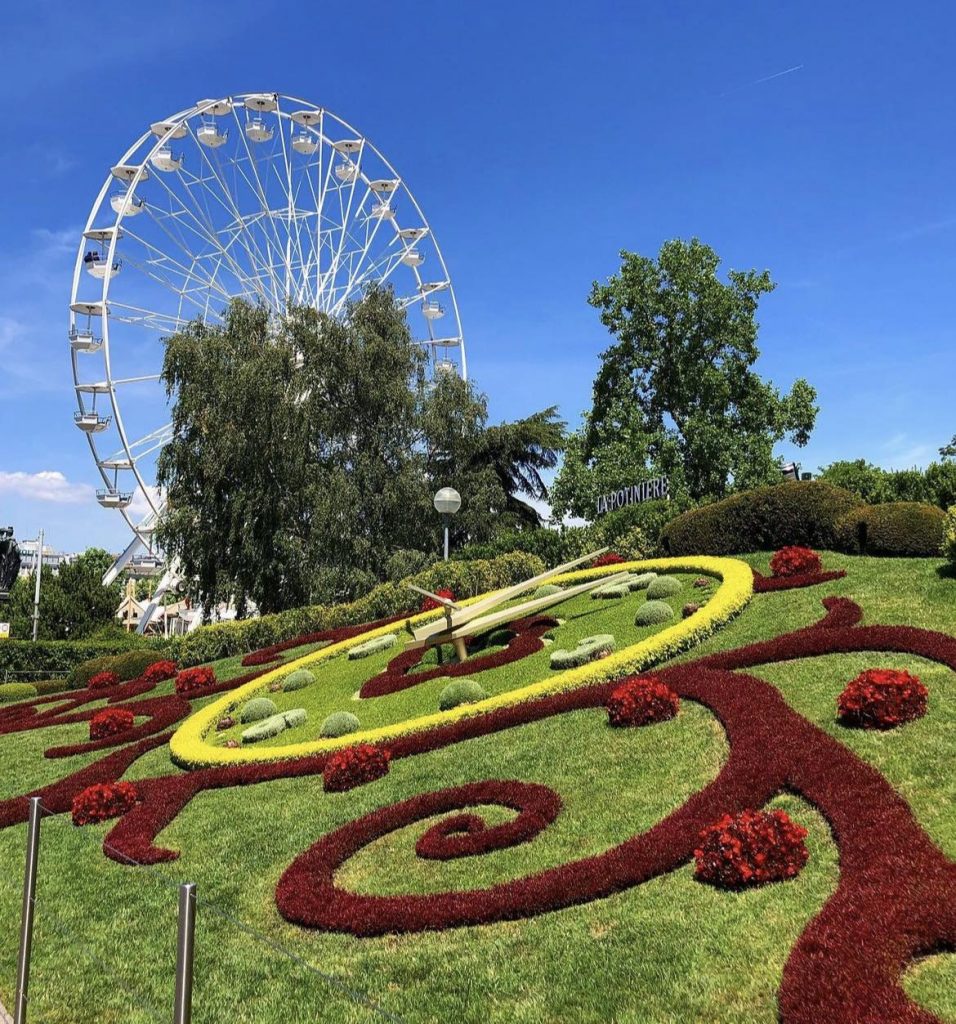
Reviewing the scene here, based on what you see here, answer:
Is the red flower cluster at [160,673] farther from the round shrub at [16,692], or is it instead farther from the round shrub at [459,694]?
the round shrub at [459,694]

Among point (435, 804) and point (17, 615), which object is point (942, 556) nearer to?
point (435, 804)

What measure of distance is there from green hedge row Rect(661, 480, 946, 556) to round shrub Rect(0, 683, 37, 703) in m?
18.4

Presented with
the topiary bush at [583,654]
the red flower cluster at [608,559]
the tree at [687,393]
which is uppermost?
the tree at [687,393]

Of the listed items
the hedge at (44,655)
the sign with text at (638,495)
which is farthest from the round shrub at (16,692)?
the sign with text at (638,495)

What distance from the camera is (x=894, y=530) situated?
49.8 feet

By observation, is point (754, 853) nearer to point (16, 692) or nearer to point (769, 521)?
point (769, 521)

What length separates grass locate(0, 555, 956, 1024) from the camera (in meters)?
4.98

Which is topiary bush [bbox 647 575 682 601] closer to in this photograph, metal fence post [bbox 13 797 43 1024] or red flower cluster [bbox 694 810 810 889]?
red flower cluster [bbox 694 810 810 889]

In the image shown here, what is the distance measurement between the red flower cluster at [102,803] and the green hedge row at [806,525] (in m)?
12.1

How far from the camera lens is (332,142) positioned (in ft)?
125

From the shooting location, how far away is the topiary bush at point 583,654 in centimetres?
1171

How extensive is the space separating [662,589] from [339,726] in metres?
5.83

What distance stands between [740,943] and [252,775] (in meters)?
6.56

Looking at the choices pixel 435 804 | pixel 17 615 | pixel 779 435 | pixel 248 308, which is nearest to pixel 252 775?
pixel 435 804
